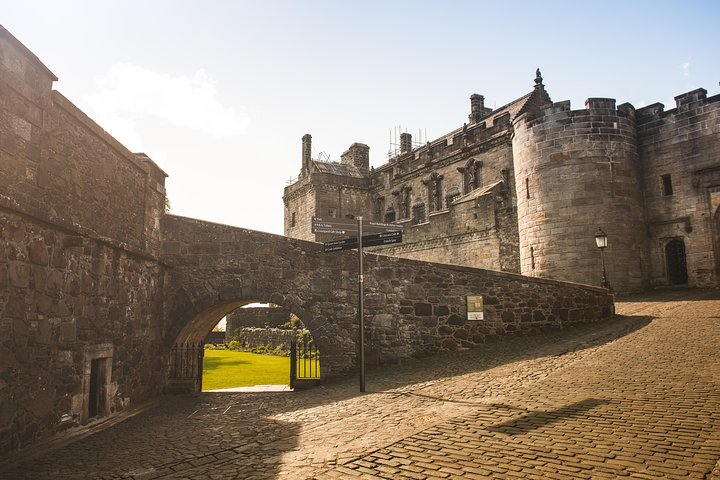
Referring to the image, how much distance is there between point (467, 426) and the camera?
595 cm

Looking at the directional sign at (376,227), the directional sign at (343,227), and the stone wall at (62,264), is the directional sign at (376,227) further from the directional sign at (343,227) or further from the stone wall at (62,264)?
the stone wall at (62,264)

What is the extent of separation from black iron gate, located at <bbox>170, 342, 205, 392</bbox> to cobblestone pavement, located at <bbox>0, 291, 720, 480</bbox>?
1.99 ft

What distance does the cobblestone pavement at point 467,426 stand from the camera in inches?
187

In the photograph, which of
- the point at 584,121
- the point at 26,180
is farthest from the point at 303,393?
the point at 584,121

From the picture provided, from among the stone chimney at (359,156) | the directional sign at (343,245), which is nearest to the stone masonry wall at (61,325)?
the directional sign at (343,245)

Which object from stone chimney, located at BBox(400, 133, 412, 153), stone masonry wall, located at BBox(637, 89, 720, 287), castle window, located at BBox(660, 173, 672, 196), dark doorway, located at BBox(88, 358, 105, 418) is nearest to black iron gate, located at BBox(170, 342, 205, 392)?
dark doorway, located at BBox(88, 358, 105, 418)

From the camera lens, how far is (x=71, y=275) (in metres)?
7.62

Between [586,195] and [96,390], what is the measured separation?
16945 mm

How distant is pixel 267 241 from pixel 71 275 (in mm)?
4672

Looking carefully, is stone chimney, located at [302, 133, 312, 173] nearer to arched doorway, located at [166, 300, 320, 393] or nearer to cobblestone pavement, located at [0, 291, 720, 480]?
arched doorway, located at [166, 300, 320, 393]

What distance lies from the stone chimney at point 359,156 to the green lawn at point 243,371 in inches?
967

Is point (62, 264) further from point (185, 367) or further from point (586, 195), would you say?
point (586, 195)

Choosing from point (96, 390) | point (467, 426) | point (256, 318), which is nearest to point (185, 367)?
point (96, 390)

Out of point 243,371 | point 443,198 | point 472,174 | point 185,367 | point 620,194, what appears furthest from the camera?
point 443,198
